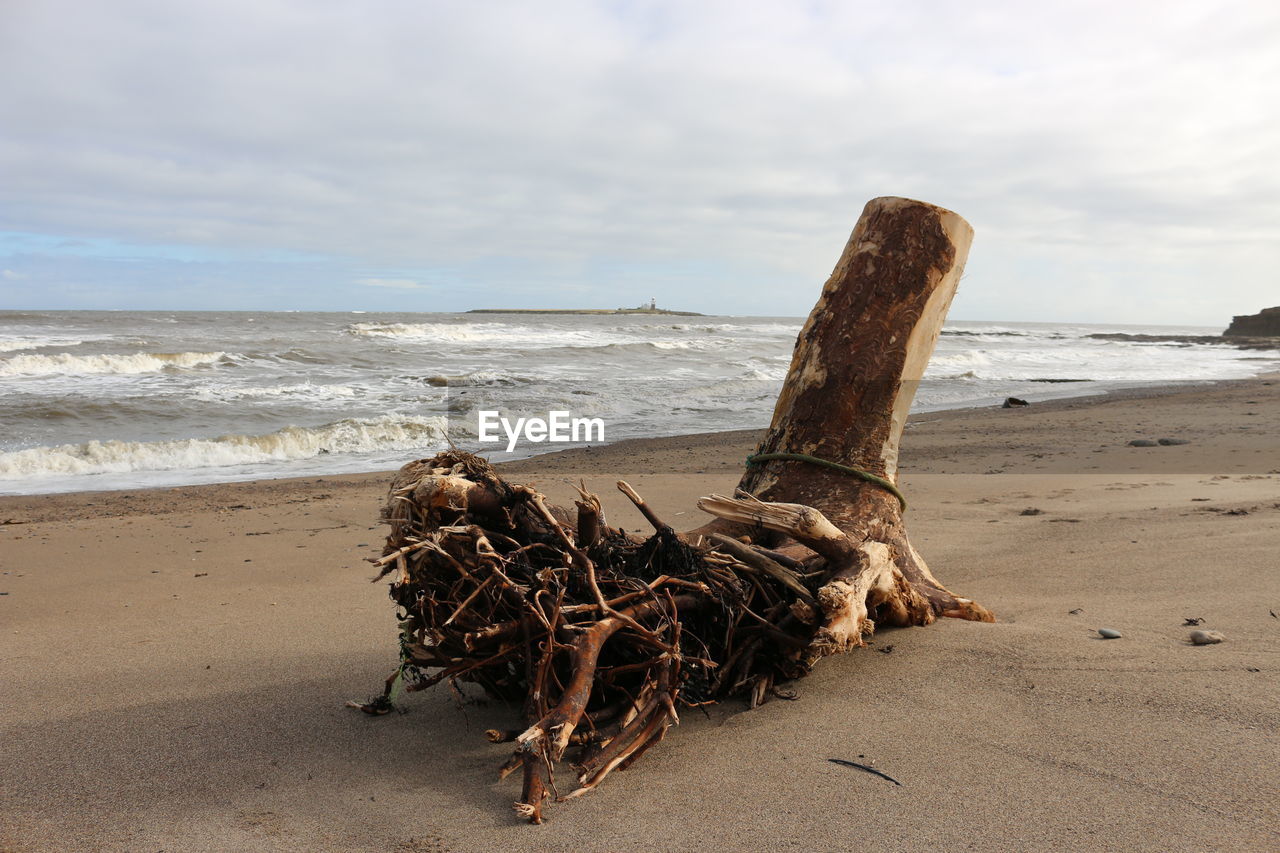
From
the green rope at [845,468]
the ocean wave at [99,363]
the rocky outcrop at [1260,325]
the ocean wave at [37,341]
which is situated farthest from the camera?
the rocky outcrop at [1260,325]

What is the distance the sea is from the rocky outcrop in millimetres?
19488

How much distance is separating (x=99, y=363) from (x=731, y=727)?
80.7ft

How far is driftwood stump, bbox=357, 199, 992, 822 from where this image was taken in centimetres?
230

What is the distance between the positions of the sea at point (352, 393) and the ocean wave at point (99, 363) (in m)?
0.08

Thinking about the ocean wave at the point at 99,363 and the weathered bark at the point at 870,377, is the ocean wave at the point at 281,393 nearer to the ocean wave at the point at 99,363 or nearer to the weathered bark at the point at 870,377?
the ocean wave at the point at 99,363

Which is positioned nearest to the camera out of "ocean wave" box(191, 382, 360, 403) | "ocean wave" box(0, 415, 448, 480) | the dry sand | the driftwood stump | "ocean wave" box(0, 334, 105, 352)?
the dry sand

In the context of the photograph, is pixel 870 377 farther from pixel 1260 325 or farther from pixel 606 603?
pixel 1260 325

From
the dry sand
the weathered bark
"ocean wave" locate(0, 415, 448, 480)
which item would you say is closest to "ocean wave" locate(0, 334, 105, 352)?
"ocean wave" locate(0, 415, 448, 480)

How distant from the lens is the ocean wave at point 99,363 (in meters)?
20.6

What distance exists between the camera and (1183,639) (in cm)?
323

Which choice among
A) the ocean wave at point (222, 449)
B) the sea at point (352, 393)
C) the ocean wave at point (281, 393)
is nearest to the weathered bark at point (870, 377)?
the ocean wave at point (222, 449)

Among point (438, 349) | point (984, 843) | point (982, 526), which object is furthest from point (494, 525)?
point (438, 349)

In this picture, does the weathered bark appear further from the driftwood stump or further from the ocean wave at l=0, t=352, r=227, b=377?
the ocean wave at l=0, t=352, r=227, b=377

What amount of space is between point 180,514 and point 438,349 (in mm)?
24488
